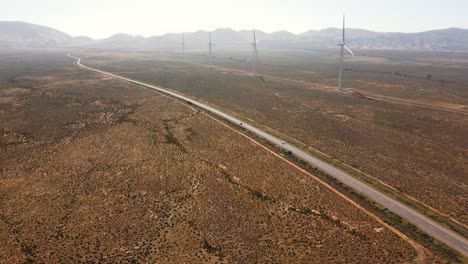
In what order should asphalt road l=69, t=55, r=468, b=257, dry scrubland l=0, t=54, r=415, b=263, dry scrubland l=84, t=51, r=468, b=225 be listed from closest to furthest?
dry scrubland l=0, t=54, r=415, b=263
asphalt road l=69, t=55, r=468, b=257
dry scrubland l=84, t=51, r=468, b=225

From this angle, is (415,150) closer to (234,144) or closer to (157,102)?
(234,144)

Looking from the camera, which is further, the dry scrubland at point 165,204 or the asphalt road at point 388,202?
the asphalt road at point 388,202

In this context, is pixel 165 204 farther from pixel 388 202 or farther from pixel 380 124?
pixel 380 124

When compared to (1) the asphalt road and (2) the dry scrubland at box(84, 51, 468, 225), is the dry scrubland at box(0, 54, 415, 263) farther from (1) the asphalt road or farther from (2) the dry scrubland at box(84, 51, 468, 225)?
(2) the dry scrubland at box(84, 51, 468, 225)

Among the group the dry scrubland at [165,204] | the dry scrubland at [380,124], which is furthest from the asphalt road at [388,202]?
the dry scrubland at [165,204]

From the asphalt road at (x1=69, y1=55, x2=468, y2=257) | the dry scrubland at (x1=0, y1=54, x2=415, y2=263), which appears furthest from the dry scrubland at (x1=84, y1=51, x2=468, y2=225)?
the dry scrubland at (x1=0, y1=54, x2=415, y2=263)

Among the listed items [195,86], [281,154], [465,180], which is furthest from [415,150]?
[195,86]

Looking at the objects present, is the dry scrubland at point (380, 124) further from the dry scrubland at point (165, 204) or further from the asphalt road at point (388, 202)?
the dry scrubland at point (165, 204)

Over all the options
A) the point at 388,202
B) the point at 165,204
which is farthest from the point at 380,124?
the point at 165,204
